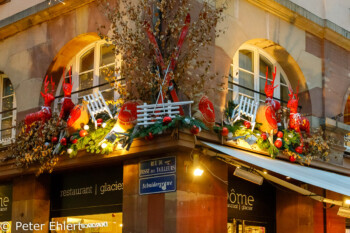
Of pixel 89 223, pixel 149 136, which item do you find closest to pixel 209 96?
pixel 149 136

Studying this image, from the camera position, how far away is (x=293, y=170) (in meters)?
11.6

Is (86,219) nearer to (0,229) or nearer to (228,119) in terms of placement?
(0,229)

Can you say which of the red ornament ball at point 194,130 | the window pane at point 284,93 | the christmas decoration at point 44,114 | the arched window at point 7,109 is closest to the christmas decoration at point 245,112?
the red ornament ball at point 194,130

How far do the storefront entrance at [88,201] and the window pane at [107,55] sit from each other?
223 cm

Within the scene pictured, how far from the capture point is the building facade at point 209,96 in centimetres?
1140

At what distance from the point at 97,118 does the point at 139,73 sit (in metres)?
1.56

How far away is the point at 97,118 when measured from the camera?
12.2 metres

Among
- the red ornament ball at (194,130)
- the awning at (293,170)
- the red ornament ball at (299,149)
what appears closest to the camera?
the red ornament ball at (194,130)

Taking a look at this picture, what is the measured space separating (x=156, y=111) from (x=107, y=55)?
2.97 metres

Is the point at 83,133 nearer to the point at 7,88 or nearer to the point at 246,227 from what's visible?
the point at 246,227

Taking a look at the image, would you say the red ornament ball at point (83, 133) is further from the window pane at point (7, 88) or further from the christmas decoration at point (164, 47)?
the window pane at point (7, 88)

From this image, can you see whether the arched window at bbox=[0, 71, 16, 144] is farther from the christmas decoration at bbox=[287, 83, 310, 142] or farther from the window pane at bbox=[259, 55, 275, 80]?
the christmas decoration at bbox=[287, 83, 310, 142]

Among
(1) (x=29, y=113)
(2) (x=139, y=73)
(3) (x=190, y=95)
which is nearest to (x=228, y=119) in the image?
(3) (x=190, y=95)

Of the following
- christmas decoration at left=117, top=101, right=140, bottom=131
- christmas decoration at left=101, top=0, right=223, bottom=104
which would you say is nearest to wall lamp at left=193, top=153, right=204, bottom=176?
christmas decoration at left=101, top=0, right=223, bottom=104
